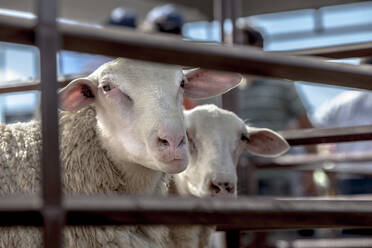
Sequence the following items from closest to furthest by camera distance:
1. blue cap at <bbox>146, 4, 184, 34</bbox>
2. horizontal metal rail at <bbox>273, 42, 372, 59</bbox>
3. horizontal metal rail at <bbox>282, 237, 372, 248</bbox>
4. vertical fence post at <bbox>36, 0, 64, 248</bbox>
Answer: vertical fence post at <bbox>36, 0, 64, 248</bbox> → horizontal metal rail at <bbox>273, 42, 372, 59</bbox> → horizontal metal rail at <bbox>282, 237, 372, 248</bbox> → blue cap at <bbox>146, 4, 184, 34</bbox>

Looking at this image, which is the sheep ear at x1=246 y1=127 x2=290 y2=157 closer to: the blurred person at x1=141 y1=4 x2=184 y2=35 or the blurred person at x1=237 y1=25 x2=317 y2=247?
the blurred person at x1=237 y1=25 x2=317 y2=247

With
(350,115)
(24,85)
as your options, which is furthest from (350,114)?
(24,85)

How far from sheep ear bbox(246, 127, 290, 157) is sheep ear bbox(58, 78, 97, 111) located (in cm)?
107

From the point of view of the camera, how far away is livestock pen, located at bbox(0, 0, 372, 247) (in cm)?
96

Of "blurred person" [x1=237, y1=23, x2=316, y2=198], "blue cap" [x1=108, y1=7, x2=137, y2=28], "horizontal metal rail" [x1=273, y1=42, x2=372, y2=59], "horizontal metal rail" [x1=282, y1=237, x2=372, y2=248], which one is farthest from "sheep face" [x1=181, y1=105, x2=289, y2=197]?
"blue cap" [x1=108, y1=7, x2=137, y2=28]

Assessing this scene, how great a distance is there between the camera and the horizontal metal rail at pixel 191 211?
37.8 inches

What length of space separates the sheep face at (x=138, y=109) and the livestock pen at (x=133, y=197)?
2.63 feet

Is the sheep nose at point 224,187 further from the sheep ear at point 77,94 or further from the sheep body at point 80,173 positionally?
the sheep ear at point 77,94

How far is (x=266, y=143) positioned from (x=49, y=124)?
2.26m

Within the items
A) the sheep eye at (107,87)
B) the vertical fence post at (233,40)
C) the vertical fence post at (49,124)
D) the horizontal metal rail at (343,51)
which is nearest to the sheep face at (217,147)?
the vertical fence post at (233,40)

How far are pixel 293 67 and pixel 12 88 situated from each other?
7.53 feet

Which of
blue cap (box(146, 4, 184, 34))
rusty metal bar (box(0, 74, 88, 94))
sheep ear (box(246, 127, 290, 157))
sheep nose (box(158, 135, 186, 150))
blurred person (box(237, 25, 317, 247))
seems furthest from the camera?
blurred person (box(237, 25, 317, 247))

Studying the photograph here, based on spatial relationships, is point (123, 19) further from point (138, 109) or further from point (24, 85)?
point (138, 109)

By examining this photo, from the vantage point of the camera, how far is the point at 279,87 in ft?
15.4
